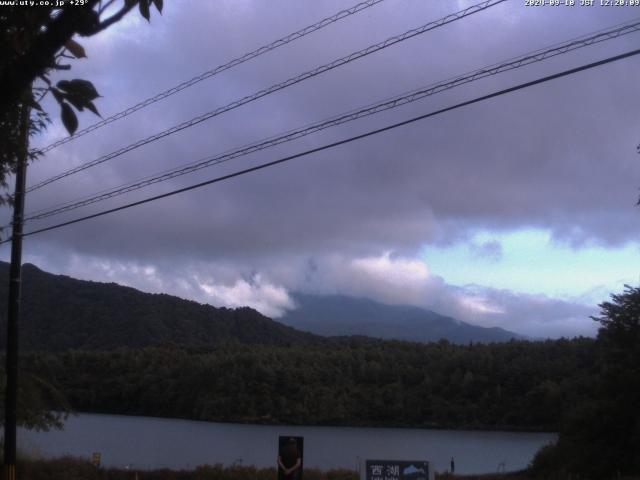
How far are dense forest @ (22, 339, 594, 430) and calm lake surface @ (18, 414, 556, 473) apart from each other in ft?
4.80

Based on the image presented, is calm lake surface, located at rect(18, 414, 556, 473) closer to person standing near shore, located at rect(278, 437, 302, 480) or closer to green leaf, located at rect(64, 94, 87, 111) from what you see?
person standing near shore, located at rect(278, 437, 302, 480)

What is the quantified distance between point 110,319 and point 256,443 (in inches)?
1247

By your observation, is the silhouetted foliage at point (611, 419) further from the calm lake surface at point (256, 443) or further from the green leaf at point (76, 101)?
the green leaf at point (76, 101)

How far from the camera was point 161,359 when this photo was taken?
171 feet

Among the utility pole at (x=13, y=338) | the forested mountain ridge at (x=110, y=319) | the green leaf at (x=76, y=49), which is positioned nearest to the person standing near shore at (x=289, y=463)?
the utility pole at (x=13, y=338)

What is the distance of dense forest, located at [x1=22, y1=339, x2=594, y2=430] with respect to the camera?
143 feet

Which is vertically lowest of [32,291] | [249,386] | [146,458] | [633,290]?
[146,458]

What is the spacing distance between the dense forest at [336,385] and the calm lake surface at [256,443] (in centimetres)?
146

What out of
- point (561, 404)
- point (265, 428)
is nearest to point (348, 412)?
point (265, 428)

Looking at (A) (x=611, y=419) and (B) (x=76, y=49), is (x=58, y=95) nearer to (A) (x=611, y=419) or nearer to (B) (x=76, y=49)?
(B) (x=76, y=49)

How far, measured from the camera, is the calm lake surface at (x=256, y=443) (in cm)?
3341

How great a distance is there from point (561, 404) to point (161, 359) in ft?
83.9

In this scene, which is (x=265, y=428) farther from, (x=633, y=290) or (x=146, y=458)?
(x=633, y=290)

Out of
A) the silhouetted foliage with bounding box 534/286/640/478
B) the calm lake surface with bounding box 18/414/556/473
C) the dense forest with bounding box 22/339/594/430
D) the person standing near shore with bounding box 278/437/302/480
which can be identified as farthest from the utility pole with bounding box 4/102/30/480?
the dense forest with bounding box 22/339/594/430
